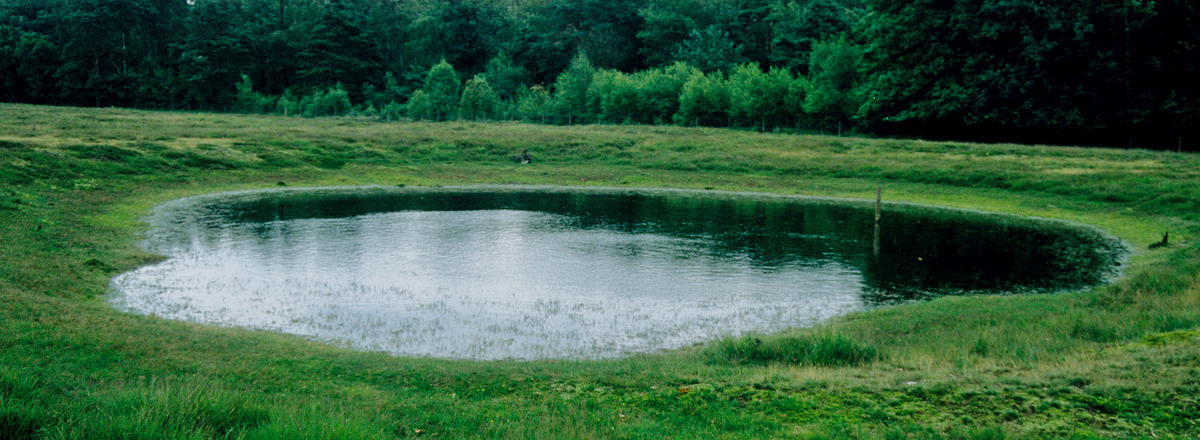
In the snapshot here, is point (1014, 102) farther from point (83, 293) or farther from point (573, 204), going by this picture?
point (83, 293)

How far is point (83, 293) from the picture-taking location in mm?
18609

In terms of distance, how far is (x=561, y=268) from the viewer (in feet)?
81.3

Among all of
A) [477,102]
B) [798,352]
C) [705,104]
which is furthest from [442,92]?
[798,352]

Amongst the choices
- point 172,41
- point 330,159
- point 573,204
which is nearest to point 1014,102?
point 573,204

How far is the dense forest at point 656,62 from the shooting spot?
58.5 metres

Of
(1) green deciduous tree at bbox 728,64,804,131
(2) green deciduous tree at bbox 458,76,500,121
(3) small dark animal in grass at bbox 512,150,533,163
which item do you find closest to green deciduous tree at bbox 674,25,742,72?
(1) green deciduous tree at bbox 728,64,804,131

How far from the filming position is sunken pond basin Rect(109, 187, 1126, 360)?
58.6 ft

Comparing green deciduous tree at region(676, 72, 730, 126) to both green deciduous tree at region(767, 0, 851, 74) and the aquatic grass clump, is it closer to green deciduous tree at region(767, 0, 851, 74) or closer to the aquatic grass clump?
green deciduous tree at region(767, 0, 851, 74)

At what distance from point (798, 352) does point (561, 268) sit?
1204 cm

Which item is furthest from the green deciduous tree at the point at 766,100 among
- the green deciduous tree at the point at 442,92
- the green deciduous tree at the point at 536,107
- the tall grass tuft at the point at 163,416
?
the tall grass tuft at the point at 163,416

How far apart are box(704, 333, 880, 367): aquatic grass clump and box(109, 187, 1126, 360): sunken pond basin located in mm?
2542

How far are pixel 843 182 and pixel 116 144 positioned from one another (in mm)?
46894

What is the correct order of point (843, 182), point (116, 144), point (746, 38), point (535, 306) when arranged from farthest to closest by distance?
point (746, 38) → point (843, 182) → point (116, 144) → point (535, 306)

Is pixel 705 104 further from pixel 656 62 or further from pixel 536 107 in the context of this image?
pixel 656 62
